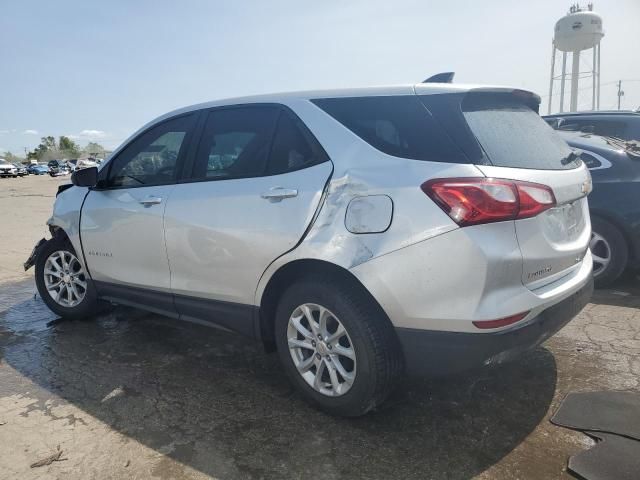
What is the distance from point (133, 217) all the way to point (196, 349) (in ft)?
3.54

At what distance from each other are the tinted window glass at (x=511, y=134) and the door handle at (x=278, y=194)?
38.1 inches

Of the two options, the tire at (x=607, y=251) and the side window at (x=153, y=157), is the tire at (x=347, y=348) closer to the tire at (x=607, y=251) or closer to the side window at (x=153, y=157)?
Result: the side window at (x=153, y=157)

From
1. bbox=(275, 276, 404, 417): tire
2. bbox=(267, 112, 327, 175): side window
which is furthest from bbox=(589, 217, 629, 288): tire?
bbox=(267, 112, 327, 175): side window

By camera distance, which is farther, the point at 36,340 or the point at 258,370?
the point at 36,340

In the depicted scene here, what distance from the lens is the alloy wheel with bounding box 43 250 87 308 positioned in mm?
4305

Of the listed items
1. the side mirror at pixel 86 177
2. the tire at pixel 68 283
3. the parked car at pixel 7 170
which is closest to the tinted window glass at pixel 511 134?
the side mirror at pixel 86 177

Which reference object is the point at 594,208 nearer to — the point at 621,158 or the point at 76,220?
the point at 621,158

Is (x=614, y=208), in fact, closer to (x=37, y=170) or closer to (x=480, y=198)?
(x=480, y=198)

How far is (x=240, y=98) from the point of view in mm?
3277

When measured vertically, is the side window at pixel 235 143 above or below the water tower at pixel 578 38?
below

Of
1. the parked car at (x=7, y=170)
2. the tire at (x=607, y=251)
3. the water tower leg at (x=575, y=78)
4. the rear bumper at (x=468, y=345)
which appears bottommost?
the tire at (x=607, y=251)

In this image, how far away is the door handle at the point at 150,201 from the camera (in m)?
3.41

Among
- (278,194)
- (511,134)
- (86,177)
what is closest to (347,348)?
(278,194)

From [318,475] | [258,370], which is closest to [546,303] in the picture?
[318,475]
